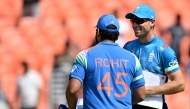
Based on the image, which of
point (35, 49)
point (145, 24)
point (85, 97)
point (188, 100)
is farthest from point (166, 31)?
point (85, 97)

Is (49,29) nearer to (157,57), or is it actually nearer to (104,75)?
(157,57)

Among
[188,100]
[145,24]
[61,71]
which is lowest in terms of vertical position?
[188,100]

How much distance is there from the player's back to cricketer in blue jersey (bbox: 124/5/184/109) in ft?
2.41

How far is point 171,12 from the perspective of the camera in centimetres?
1703

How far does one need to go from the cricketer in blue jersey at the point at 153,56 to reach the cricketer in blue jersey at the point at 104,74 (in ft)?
2.34

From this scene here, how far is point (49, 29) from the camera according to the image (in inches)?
605

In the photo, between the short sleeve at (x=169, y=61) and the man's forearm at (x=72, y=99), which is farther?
the short sleeve at (x=169, y=61)

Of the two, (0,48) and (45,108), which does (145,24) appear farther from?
(0,48)

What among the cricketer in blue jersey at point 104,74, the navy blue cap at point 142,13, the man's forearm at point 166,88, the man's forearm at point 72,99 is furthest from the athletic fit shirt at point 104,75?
the navy blue cap at point 142,13

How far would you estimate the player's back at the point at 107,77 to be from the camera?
573cm

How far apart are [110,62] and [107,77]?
5.6 inches

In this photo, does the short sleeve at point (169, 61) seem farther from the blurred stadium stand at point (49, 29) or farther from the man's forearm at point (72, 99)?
the blurred stadium stand at point (49, 29)

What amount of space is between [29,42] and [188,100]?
4.00 m

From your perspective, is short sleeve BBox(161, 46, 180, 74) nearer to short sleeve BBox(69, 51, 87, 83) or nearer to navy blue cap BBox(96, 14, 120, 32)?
navy blue cap BBox(96, 14, 120, 32)
